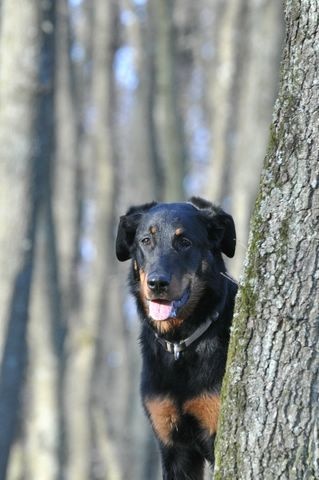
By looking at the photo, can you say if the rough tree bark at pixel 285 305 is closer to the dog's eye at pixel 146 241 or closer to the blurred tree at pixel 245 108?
the dog's eye at pixel 146 241

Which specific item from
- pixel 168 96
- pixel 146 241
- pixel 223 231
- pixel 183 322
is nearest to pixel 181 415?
pixel 183 322

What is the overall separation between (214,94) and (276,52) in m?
6.18

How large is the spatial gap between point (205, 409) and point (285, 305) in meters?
1.93

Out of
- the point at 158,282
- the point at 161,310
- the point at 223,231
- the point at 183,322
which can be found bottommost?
the point at 183,322

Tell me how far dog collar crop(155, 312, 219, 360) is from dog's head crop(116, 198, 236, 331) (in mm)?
117

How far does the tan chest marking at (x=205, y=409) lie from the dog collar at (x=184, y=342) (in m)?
0.34

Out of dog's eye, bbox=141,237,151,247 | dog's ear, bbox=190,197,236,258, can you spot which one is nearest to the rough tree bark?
dog's eye, bbox=141,237,151,247

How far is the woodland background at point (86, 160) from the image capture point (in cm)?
1155

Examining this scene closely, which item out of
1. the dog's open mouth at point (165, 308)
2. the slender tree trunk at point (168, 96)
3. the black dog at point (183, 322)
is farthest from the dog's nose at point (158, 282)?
the slender tree trunk at point (168, 96)

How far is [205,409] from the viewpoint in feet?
24.3

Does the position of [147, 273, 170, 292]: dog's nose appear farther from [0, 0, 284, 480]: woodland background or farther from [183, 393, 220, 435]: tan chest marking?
[0, 0, 284, 480]: woodland background

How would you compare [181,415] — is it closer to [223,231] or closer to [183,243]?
[183,243]

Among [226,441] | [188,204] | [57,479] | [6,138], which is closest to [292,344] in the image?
[226,441]

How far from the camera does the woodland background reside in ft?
37.9
